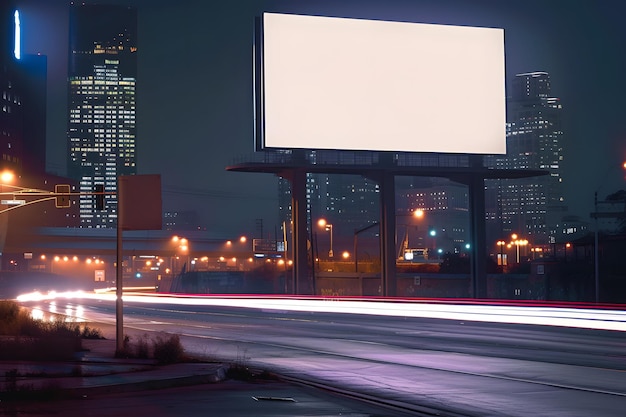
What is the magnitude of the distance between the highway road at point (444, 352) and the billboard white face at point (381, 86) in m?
15.6

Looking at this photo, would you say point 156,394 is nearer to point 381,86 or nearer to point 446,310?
point 446,310

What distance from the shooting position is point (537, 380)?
19.4m

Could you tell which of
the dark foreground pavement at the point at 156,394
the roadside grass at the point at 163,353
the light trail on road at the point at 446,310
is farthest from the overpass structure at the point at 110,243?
the dark foreground pavement at the point at 156,394

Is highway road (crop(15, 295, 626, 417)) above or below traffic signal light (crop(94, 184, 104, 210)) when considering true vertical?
below

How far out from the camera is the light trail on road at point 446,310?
40.7m

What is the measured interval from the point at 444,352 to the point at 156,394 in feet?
39.6

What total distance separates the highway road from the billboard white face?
1557 centimetres

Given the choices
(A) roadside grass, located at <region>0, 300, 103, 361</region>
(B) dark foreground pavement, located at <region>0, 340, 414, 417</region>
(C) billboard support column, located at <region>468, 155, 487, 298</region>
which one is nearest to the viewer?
(B) dark foreground pavement, located at <region>0, 340, 414, 417</region>

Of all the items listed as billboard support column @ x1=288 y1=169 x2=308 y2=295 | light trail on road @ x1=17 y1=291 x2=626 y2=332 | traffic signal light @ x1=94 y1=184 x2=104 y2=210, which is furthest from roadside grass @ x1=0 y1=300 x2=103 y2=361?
billboard support column @ x1=288 y1=169 x2=308 y2=295

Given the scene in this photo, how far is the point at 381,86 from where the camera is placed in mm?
66062

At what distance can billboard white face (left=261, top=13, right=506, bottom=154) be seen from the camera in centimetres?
6350

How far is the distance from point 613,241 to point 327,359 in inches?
2954

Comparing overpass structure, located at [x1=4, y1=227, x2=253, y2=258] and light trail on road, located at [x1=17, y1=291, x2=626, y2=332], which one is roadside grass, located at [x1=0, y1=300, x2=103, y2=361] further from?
overpass structure, located at [x1=4, y1=227, x2=253, y2=258]

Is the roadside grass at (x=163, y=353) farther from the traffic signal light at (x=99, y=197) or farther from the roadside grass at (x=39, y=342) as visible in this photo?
the traffic signal light at (x=99, y=197)
